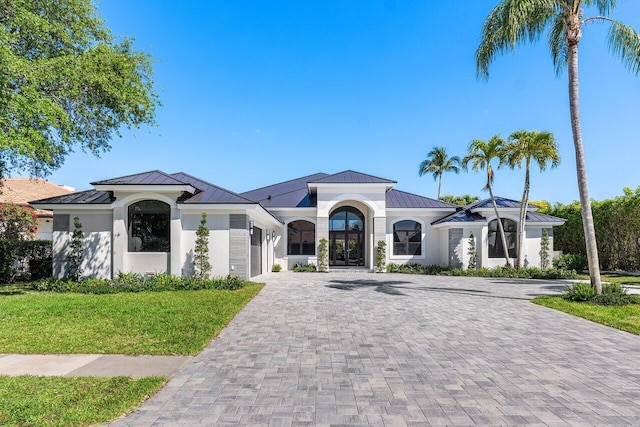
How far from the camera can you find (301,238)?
21.6 metres

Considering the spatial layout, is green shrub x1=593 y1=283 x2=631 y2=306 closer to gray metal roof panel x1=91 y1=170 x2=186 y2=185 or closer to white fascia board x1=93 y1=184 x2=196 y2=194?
white fascia board x1=93 y1=184 x2=196 y2=194

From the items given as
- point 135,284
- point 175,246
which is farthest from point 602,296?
point 135,284

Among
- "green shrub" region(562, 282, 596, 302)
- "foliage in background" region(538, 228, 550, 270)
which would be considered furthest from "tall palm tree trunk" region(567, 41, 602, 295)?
"foliage in background" region(538, 228, 550, 270)

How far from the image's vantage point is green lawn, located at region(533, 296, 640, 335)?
782cm

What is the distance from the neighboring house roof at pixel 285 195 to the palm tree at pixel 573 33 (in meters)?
13.6

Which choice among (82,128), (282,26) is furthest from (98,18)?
(282,26)

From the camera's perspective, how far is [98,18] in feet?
41.6

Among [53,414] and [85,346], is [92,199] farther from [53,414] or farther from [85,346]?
[53,414]

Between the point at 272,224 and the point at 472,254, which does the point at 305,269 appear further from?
the point at 472,254

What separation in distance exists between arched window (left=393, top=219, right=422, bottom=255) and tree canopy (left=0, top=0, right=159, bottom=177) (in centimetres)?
1485

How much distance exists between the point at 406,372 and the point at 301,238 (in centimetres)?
1680

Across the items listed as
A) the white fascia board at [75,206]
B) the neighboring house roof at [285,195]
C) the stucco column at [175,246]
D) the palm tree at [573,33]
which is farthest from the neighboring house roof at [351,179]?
the white fascia board at [75,206]

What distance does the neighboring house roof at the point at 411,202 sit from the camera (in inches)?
843

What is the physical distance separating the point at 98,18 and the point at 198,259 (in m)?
9.69
